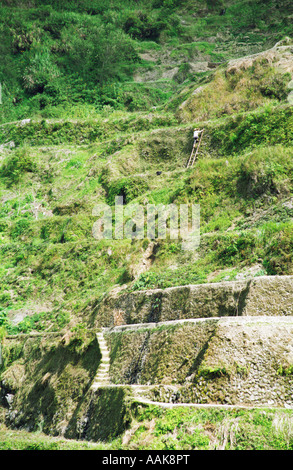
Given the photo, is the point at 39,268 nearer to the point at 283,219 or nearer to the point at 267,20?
the point at 283,219

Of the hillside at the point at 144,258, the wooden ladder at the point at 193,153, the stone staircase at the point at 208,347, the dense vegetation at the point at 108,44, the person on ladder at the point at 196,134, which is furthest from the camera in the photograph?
the dense vegetation at the point at 108,44

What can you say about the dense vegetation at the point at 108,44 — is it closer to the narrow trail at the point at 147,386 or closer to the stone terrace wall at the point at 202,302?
the stone terrace wall at the point at 202,302

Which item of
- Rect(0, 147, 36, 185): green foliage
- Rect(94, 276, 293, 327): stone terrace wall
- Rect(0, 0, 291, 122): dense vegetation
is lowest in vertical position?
Rect(0, 147, 36, 185): green foliage

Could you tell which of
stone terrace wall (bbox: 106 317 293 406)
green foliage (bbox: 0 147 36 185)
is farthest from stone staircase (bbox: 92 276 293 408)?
green foliage (bbox: 0 147 36 185)

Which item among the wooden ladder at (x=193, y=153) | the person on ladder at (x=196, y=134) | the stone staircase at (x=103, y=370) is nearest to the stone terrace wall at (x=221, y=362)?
the stone staircase at (x=103, y=370)

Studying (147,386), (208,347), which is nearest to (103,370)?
(147,386)

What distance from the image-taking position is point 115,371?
12.6 metres

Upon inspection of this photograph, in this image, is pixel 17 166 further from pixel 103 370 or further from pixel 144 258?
pixel 103 370

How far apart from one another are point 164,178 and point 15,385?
41.8 ft

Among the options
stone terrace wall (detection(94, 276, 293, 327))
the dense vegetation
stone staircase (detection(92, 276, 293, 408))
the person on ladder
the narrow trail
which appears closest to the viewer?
the narrow trail

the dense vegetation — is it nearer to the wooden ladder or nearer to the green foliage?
the green foliage

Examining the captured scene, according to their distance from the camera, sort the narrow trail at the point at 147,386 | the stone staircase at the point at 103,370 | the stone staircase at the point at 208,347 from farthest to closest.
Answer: the stone staircase at the point at 103,370 < the stone staircase at the point at 208,347 < the narrow trail at the point at 147,386

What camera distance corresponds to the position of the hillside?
914cm

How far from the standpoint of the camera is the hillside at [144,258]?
914cm
